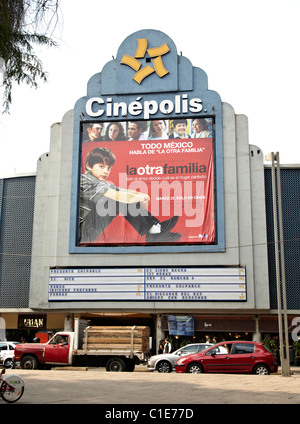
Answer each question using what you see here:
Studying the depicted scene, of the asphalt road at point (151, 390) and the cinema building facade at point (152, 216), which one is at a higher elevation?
the cinema building facade at point (152, 216)

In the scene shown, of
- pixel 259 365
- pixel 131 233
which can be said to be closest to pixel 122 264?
pixel 131 233

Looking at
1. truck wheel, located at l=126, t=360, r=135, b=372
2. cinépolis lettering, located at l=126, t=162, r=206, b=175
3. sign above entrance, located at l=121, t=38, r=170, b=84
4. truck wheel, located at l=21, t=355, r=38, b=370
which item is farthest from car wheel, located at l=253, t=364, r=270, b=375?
sign above entrance, located at l=121, t=38, r=170, b=84

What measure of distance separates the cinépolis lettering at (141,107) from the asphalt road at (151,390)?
1956 centimetres

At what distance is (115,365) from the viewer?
2469 centimetres

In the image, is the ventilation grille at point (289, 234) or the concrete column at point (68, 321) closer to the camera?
the ventilation grille at point (289, 234)

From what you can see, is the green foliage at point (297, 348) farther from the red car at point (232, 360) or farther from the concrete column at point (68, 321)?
the concrete column at point (68, 321)

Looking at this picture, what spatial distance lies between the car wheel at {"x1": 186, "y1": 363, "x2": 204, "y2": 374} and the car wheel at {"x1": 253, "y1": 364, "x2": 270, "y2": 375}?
7.45ft

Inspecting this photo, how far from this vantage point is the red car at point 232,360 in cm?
2369

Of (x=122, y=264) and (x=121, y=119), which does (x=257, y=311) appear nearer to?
(x=122, y=264)

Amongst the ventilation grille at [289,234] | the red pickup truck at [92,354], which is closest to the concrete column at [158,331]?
the ventilation grille at [289,234]

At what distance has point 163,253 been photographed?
1380 inches

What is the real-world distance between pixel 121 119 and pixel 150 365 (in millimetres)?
17096

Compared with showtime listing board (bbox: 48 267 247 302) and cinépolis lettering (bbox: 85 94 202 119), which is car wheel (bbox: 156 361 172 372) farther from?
cinépolis lettering (bbox: 85 94 202 119)

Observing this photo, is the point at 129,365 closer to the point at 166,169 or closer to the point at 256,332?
the point at 256,332
